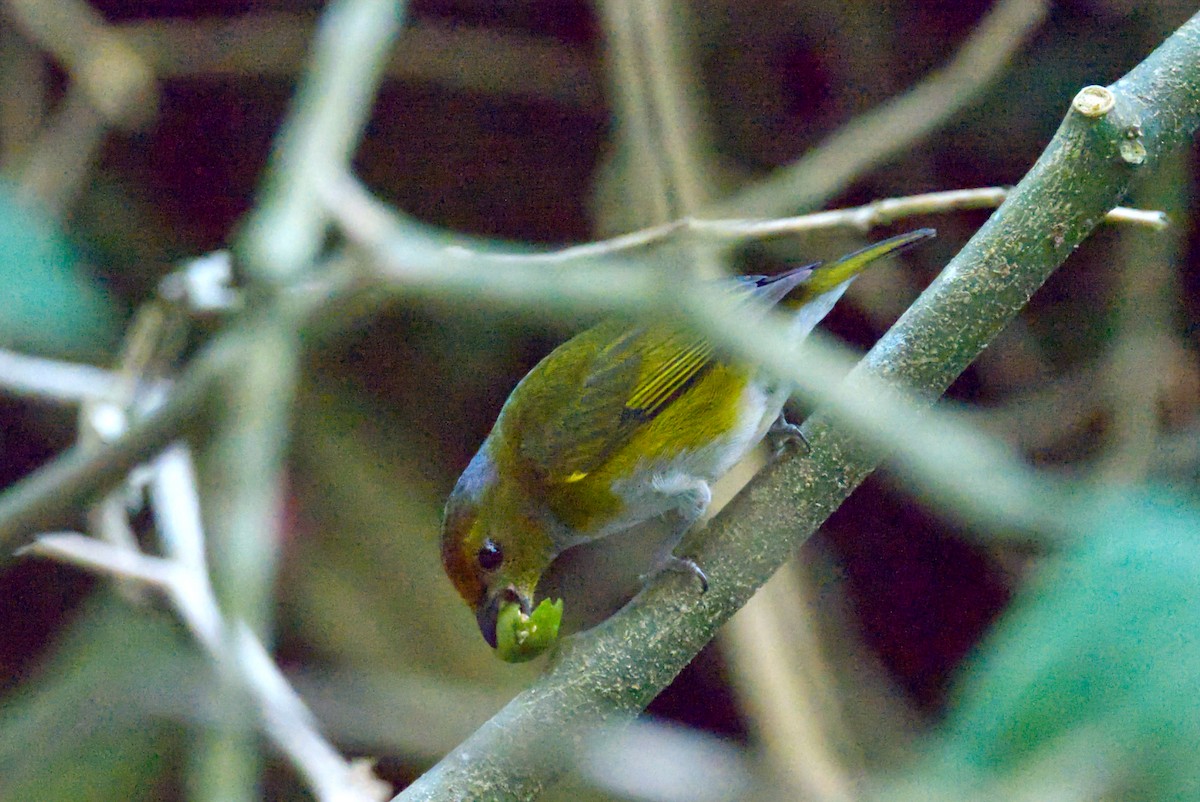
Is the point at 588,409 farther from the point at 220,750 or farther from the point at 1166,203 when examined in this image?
the point at 1166,203

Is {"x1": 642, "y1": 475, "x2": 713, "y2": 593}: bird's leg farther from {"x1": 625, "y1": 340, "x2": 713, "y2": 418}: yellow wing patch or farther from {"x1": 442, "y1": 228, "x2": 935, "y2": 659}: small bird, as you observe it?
{"x1": 625, "y1": 340, "x2": 713, "y2": 418}: yellow wing patch

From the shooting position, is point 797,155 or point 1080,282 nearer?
point 1080,282

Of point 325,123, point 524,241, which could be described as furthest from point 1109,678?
point 524,241

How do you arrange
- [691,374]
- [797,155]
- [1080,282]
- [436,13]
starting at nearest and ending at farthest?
[691,374] < [1080,282] < [797,155] < [436,13]

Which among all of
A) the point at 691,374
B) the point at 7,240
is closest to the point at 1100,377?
the point at 691,374

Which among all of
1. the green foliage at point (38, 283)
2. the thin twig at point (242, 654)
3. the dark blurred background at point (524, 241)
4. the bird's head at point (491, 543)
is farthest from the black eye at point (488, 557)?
the green foliage at point (38, 283)

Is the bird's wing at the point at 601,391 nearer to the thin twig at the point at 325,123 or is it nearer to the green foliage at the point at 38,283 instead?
Answer: the thin twig at the point at 325,123

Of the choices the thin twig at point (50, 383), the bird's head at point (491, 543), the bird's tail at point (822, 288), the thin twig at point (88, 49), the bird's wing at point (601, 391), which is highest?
the thin twig at point (88, 49)

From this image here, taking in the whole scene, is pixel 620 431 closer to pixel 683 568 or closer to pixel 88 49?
pixel 683 568
